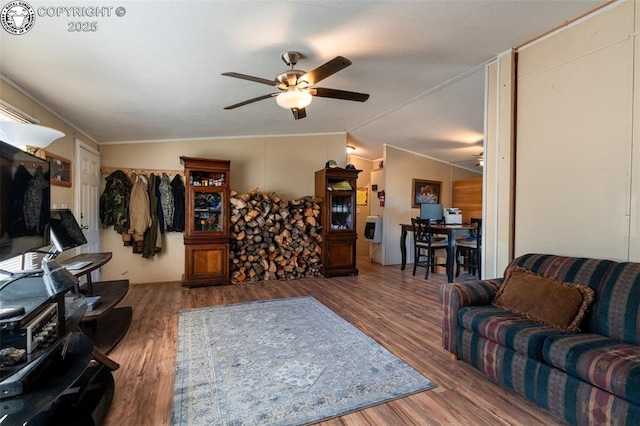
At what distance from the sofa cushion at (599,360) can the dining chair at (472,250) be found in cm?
308

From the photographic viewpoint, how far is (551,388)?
1.59m

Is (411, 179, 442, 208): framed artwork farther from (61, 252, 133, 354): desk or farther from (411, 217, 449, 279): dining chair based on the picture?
(61, 252, 133, 354): desk

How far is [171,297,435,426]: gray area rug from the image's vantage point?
5.53 feet

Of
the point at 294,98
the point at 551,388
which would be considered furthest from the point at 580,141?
the point at 294,98

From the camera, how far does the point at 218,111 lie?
12.2 feet

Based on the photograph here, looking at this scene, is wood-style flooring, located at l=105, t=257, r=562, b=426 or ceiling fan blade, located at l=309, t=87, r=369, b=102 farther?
ceiling fan blade, located at l=309, t=87, r=369, b=102

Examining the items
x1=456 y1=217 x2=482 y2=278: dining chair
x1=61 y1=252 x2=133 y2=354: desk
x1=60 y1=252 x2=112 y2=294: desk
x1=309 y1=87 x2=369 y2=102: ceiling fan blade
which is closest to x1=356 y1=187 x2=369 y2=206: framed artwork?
x1=456 y1=217 x2=482 y2=278: dining chair

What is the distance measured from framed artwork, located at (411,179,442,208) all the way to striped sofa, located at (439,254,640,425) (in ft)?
14.3

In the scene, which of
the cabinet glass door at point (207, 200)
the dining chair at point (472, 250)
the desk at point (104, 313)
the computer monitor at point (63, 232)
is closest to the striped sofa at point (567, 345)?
the dining chair at point (472, 250)

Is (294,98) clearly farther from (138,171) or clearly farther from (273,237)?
(138,171)

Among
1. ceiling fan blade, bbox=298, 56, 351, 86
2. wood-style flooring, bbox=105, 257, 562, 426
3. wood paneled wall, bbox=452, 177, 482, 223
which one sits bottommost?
wood-style flooring, bbox=105, 257, 562, 426

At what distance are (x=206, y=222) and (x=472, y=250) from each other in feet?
15.7

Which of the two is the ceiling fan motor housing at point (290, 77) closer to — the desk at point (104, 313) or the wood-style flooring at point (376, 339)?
the desk at point (104, 313)

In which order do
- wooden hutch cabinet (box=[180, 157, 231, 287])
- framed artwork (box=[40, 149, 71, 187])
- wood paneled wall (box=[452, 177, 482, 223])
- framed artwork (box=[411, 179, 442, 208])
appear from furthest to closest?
framed artwork (box=[411, 179, 442, 208]) → wood paneled wall (box=[452, 177, 482, 223]) → wooden hutch cabinet (box=[180, 157, 231, 287]) → framed artwork (box=[40, 149, 71, 187])
